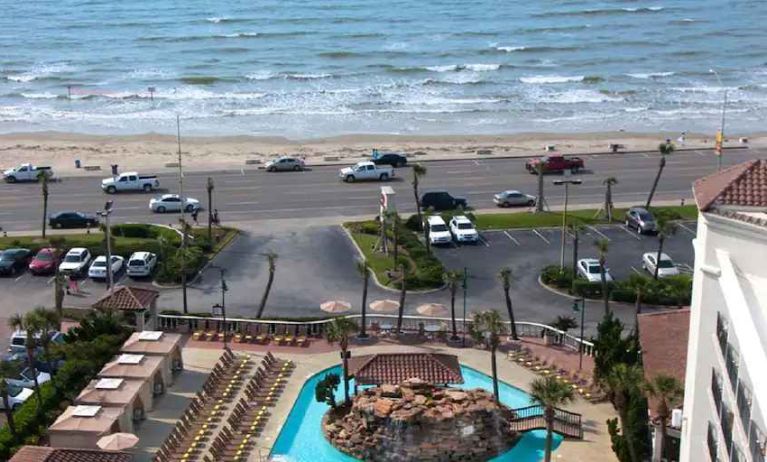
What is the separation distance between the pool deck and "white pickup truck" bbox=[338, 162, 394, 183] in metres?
32.2

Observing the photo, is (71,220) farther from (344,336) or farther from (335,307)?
(344,336)

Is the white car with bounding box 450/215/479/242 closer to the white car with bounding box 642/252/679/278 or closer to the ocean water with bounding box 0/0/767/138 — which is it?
the white car with bounding box 642/252/679/278

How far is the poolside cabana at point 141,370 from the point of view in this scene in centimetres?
4512

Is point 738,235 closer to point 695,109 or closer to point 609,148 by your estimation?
point 609,148

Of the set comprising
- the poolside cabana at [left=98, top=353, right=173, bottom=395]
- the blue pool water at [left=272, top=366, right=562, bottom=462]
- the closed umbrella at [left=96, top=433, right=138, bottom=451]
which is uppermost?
the poolside cabana at [left=98, top=353, right=173, bottom=395]

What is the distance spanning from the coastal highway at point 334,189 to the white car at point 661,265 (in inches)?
554

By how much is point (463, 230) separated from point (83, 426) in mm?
31432

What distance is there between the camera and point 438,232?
220 feet

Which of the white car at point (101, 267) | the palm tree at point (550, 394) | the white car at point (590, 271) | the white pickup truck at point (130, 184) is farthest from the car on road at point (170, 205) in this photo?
the palm tree at point (550, 394)

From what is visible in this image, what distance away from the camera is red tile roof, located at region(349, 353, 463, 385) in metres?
44.7

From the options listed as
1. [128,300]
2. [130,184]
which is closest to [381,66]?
[130,184]

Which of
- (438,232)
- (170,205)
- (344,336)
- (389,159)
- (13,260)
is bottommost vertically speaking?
(13,260)

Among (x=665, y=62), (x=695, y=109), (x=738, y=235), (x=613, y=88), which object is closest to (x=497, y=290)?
(x=738, y=235)

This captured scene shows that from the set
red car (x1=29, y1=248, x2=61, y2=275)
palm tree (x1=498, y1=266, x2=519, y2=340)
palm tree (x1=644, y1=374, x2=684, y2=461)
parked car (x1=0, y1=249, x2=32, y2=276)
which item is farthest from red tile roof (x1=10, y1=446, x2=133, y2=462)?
parked car (x1=0, y1=249, x2=32, y2=276)
